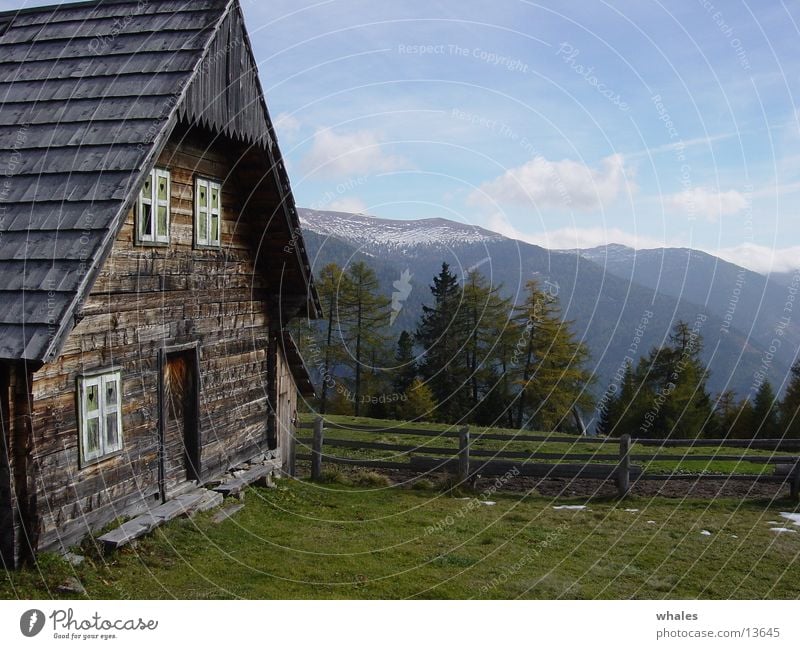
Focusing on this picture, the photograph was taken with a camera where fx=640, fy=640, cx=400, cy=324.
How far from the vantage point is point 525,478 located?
1717 cm

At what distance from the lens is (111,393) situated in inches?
354

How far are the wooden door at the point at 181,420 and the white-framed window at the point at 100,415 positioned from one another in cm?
135

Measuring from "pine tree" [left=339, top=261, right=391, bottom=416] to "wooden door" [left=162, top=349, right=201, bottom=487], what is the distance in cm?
3113

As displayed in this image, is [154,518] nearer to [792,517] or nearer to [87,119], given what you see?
[87,119]

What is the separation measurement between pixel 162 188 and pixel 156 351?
2540 mm

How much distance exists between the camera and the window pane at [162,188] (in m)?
9.78

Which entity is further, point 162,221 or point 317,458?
point 317,458

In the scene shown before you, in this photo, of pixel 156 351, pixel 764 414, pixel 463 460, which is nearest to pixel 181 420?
pixel 156 351

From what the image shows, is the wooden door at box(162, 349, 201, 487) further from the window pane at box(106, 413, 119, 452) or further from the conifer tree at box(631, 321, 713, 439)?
the conifer tree at box(631, 321, 713, 439)

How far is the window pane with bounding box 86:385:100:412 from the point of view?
8.45 m

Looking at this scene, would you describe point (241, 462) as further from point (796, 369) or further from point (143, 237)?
point (796, 369)

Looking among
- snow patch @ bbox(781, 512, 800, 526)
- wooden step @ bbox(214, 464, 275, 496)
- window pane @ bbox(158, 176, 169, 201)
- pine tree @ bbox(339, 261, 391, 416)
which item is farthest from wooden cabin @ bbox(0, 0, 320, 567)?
pine tree @ bbox(339, 261, 391, 416)

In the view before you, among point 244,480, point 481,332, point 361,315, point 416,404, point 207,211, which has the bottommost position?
point 416,404
